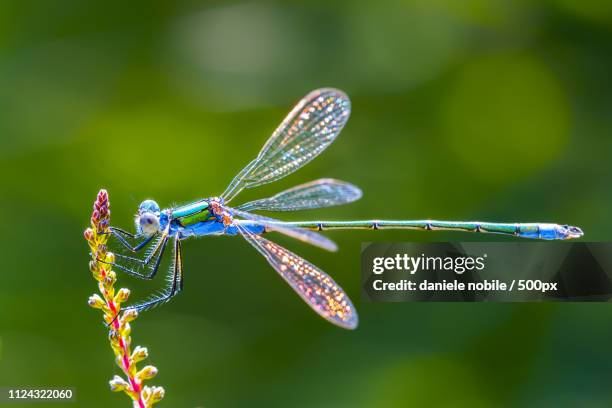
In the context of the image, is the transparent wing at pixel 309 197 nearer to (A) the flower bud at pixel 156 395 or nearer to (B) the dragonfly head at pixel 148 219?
(B) the dragonfly head at pixel 148 219

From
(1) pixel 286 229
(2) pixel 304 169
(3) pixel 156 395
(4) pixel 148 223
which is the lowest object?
(3) pixel 156 395

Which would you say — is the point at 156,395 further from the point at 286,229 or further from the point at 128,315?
the point at 286,229

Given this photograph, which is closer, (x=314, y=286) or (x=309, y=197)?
(x=314, y=286)

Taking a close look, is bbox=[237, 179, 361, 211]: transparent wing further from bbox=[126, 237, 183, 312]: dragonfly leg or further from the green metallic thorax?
bbox=[126, 237, 183, 312]: dragonfly leg

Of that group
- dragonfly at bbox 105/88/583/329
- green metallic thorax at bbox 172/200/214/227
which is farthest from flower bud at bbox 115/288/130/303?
green metallic thorax at bbox 172/200/214/227

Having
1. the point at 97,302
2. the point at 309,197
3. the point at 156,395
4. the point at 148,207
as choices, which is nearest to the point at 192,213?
the point at 148,207
